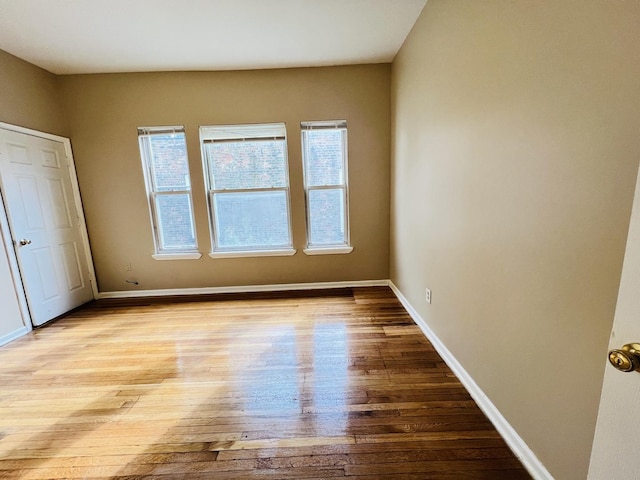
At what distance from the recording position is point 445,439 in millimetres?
1334

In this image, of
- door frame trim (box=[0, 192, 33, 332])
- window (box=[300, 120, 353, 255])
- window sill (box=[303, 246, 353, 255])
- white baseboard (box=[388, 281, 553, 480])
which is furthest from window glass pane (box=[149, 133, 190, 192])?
white baseboard (box=[388, 281, 553, 480])

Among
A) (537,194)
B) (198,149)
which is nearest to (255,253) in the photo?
(198,149)

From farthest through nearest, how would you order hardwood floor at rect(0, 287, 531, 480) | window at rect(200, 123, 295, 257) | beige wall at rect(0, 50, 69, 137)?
window at rect(200, 123, 295, 257) → beige wall at rect(0, 50, 69, 137) → hardwood floor at rect(0, 287, 531, 480)

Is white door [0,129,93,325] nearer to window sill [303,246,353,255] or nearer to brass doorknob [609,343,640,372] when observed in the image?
window sill [303,246,353,255]

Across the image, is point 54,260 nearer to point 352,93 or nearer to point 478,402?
point 352,93

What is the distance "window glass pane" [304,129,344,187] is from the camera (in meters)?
3.22

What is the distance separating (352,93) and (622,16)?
2645 millimetres

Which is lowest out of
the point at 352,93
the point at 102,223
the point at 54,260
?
the point at 54,260

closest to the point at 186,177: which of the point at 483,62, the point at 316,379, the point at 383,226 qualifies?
the point at 383,226

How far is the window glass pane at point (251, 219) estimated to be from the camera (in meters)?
3.33

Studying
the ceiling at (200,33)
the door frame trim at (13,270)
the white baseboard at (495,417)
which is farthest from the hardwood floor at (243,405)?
the ceiling at (200,33)

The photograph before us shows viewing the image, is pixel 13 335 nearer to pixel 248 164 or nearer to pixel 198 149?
pixel 198 149

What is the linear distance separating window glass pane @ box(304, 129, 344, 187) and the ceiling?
0.78 meters

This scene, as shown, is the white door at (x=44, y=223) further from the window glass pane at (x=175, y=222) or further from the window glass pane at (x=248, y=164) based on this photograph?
the window glass pane at (x=248, y=164)
